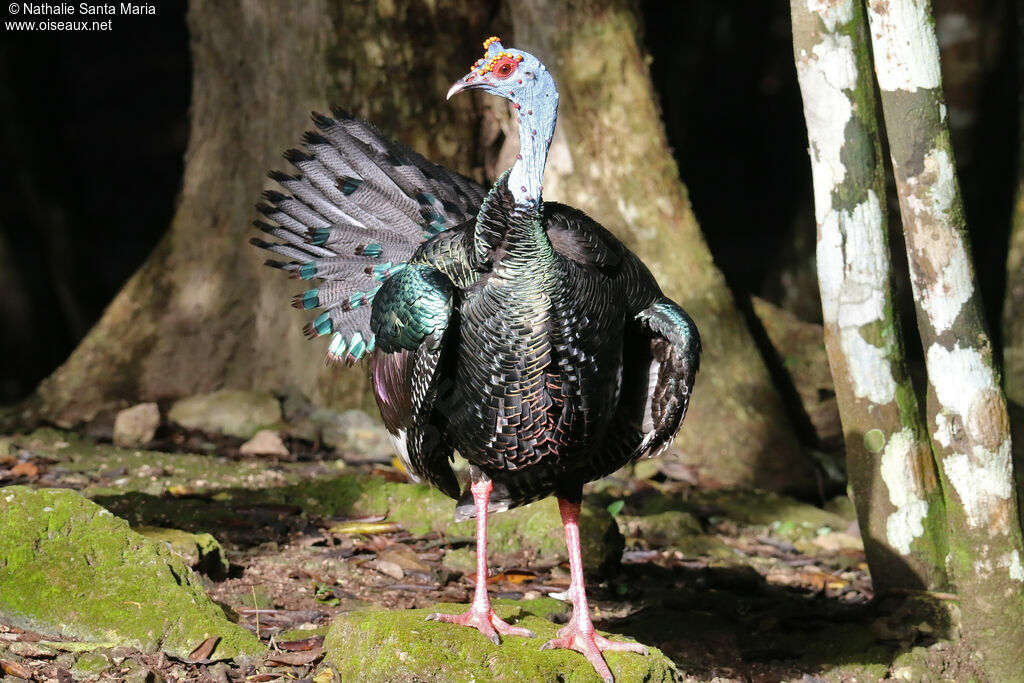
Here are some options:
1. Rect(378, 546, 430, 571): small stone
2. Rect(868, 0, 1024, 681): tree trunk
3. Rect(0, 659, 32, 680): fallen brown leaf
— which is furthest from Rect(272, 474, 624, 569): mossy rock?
Rect(0, 659, 32, 680): fallen brown leaf

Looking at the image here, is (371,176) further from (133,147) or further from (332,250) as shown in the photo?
(133,147)

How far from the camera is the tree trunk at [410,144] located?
7.89 m

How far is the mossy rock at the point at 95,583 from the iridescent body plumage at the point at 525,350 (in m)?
1.01

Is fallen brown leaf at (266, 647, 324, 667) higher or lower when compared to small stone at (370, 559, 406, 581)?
lower

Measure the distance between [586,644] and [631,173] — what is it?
13.3 feet

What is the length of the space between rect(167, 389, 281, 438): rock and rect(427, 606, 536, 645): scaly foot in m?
3.63

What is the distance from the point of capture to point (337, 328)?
5805 millimetres

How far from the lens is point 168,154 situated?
16562 mm

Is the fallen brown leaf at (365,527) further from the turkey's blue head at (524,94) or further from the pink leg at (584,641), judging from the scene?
the turkey's blue head at (524,94)

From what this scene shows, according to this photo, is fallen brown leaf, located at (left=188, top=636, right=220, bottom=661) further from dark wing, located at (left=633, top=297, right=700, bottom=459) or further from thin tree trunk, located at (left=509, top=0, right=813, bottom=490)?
thin tree trunk, located at (left=509, top=0, right=813, bottom=490)

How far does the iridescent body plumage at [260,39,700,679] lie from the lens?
4.50 metres

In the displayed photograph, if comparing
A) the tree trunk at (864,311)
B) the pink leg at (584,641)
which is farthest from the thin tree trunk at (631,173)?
the pink leg at (584,641)

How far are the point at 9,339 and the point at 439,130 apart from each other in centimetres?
508

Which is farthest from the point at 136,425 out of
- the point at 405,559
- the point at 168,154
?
the point at 168,154
